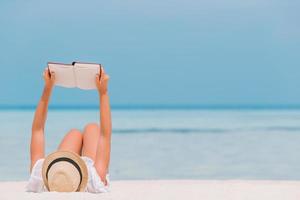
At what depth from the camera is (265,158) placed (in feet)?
36.2

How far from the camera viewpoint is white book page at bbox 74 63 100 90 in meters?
4.09

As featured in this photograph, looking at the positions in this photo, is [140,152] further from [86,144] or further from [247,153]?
[86,144]

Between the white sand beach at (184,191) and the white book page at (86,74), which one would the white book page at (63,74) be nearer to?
the white book page at (86,74)

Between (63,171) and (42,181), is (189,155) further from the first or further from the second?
(63,171)

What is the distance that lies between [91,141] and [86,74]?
542 millimetres

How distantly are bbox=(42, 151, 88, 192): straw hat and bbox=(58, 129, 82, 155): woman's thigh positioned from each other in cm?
31

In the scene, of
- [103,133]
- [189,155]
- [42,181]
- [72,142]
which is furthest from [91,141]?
[189,155]

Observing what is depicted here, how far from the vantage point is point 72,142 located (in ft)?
14.7

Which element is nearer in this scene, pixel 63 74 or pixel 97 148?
pixel 63 74

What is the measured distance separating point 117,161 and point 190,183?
18.7 ft

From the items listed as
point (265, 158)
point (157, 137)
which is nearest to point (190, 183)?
point (265, 158)

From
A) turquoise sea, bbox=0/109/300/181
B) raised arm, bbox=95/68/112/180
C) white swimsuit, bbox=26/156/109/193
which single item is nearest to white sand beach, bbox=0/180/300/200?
white swimsuit, bbox=26/156/109/193

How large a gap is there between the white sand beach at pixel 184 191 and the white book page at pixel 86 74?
2.11 ft

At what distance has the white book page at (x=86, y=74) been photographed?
4.09 metres
